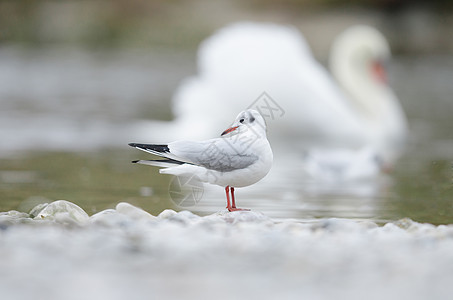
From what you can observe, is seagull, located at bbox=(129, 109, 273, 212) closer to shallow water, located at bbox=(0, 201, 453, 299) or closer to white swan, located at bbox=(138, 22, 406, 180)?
shallow water, located at bbox=(0, 201, 453, 299)

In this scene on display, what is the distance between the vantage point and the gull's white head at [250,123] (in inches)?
158

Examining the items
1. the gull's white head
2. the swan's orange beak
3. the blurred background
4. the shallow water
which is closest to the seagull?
the gull's white head

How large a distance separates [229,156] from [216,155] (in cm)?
7

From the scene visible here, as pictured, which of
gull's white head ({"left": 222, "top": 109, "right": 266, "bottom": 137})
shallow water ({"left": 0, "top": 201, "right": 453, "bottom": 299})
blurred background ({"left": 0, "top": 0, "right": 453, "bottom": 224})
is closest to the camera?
Result: shallow water ({"left": 0, "top": 201, "right": 453, "bottom": 299})

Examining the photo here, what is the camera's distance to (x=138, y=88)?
15938 millimetres

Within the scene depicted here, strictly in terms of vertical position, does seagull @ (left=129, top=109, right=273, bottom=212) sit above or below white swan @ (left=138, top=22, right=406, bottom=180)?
below

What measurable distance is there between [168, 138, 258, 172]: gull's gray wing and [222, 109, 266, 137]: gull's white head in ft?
0.27

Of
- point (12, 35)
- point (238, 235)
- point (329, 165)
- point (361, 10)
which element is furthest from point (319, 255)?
point (361, 10)

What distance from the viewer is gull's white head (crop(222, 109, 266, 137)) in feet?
13.2

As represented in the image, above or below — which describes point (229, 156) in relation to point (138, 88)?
below

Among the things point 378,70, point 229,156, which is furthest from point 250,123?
point 378,70

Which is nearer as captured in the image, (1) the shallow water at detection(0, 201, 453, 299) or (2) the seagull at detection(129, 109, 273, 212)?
(1) the shallow water at detection(0, 201, 453, 299)

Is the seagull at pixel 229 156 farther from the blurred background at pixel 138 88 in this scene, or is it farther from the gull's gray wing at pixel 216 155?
the blurred background at pixel 138 88

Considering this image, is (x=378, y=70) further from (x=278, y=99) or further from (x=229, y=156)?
(x=229, y=156)
